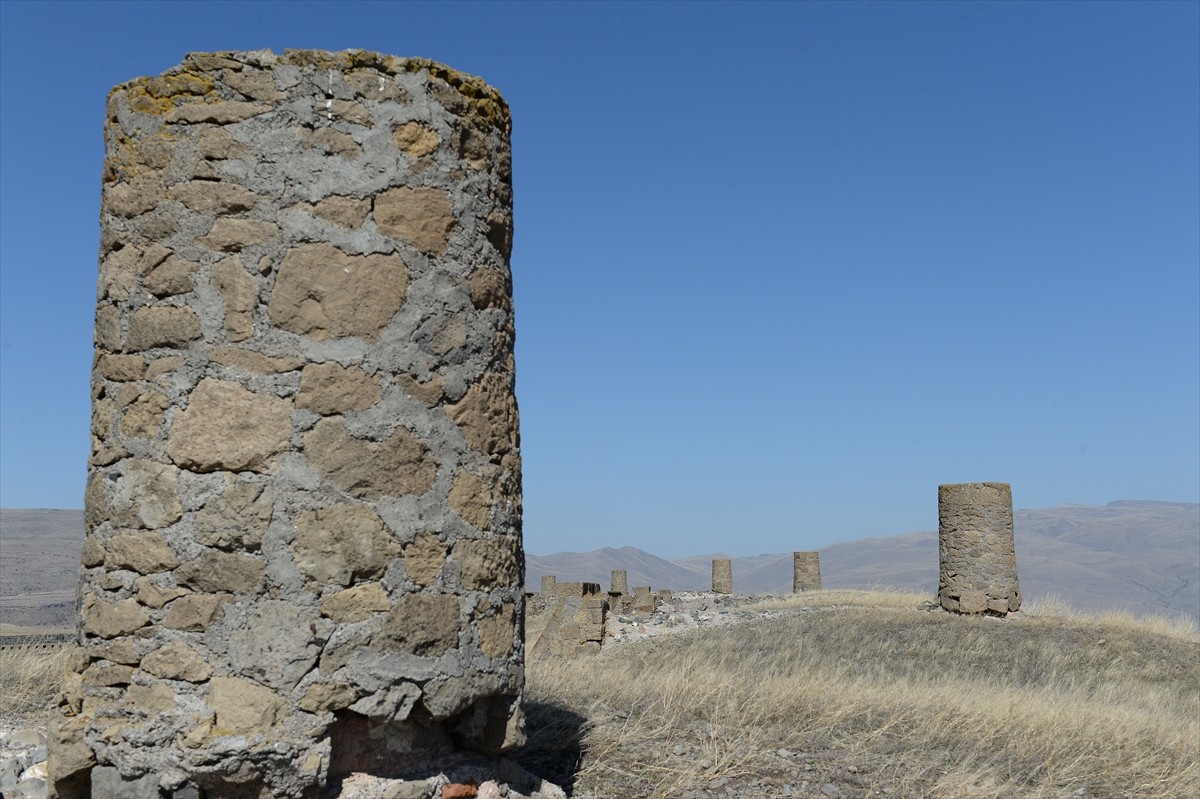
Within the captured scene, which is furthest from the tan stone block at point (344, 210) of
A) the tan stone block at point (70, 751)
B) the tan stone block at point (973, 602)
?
the tan stone block at point (973, 602)

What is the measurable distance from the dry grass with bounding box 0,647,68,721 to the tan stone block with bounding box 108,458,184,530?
6.95ft

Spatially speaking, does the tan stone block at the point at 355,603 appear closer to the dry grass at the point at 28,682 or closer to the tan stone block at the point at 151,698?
the tan stone block at the point at 151,698

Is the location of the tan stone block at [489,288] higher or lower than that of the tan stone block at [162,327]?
higher

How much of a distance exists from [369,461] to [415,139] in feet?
4.27

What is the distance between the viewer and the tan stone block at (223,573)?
3441mm

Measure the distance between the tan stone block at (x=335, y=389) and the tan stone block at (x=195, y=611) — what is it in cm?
75

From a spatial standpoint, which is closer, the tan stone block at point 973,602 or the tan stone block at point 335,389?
the tan stone block at point 335,389

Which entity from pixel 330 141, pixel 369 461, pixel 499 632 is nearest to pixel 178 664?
pixel 369 461

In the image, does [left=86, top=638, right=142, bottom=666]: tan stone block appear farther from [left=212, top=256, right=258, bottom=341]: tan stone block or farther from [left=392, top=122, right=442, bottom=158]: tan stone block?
[left=392, top=122, right=442, bottom=158]: tan stone block

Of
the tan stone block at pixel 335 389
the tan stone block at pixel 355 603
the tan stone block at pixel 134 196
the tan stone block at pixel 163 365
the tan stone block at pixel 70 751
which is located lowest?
the tan stone block at pixel 70 751

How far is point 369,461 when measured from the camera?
142 inches

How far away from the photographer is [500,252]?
4.21 m

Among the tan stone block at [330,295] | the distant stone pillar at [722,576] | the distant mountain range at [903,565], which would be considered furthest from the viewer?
the distant mountain range at [903,565]

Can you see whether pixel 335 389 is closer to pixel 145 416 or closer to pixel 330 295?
pixel 330 295
